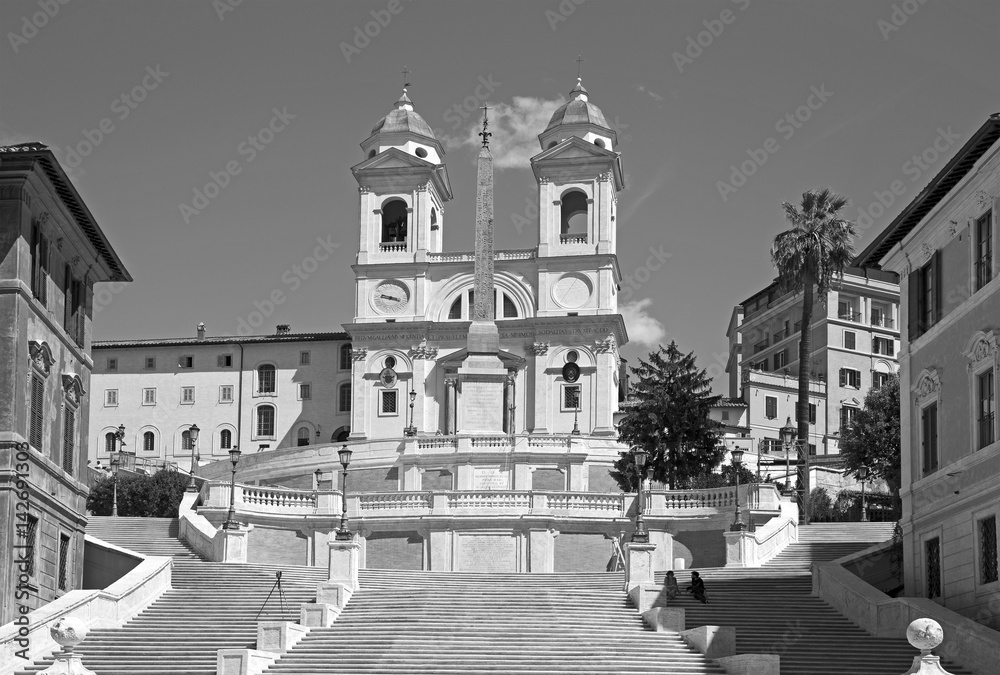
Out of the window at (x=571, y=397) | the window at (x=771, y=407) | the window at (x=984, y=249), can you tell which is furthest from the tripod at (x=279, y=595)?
the window at (x=771, y=407)

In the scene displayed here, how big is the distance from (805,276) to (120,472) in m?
36.0

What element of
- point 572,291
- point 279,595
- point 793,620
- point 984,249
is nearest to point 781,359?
point 572,291

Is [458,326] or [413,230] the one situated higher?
[413,230]

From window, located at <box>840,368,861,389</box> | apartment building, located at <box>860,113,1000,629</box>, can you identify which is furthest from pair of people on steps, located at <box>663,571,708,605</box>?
window, located at <box>840,368,861,389</box>

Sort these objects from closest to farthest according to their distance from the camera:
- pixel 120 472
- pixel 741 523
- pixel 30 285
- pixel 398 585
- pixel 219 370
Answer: pixel 30 285 < pixel 398 585 < pixel 741 523 < pixel 120 472 < pixel 219 370

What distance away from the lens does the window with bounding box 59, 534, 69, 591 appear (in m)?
41.0

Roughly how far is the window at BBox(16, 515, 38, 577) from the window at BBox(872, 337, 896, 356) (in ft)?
273

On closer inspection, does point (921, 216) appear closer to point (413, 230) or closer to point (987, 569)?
point (987, 569)

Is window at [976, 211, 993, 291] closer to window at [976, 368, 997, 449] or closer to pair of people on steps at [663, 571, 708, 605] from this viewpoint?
window at [976, 368, 997, 449]

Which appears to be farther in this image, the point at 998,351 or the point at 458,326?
the point at 458,326

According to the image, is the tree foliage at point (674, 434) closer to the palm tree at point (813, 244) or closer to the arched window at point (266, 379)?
the palm tree at point (813, 244)

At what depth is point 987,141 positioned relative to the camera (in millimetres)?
34375

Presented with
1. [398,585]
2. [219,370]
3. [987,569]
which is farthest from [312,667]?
[219,370]

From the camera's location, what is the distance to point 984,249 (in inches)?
1405
